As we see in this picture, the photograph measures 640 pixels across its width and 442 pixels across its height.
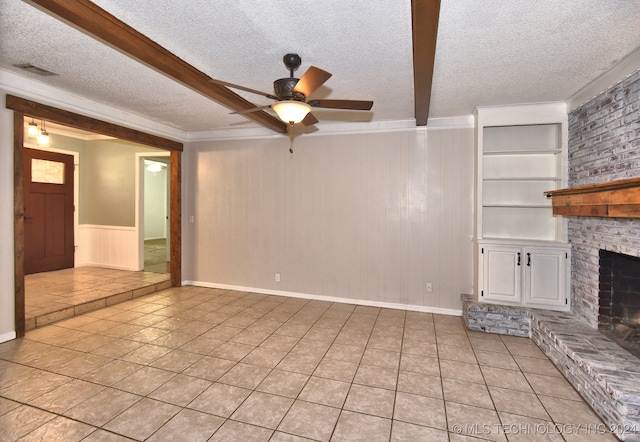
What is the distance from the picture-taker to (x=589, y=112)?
3057mm

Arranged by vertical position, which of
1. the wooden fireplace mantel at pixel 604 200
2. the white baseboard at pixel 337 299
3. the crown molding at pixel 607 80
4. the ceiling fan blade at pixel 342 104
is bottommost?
the white baseboard at pixel 337 299

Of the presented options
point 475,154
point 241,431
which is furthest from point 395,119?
point 241,431

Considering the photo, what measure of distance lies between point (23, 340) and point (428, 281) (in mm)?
4578

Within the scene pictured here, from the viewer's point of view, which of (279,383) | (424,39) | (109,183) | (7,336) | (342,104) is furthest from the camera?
(109,183)

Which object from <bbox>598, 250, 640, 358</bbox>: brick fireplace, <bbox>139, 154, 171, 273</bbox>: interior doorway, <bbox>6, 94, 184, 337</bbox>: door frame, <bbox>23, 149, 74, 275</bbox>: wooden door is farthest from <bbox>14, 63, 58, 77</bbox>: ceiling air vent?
<bbox>139, 154, 171, 273</bbox>: interior doorway

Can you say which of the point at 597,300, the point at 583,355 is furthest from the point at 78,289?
the point at 597,300

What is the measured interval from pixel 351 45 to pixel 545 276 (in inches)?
124

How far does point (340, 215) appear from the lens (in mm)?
4535

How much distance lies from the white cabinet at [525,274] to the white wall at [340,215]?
414mm

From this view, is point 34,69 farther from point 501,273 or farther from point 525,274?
point 525,274

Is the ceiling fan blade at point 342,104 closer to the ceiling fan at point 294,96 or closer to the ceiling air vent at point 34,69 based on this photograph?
the ceiling fan at point 294,96

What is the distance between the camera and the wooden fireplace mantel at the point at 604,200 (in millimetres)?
2035

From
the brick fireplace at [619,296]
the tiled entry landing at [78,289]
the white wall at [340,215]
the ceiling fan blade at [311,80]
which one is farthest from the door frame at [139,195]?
the brick fireplace at [619,296]

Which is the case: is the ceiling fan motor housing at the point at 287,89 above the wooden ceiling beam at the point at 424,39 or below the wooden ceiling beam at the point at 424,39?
below
